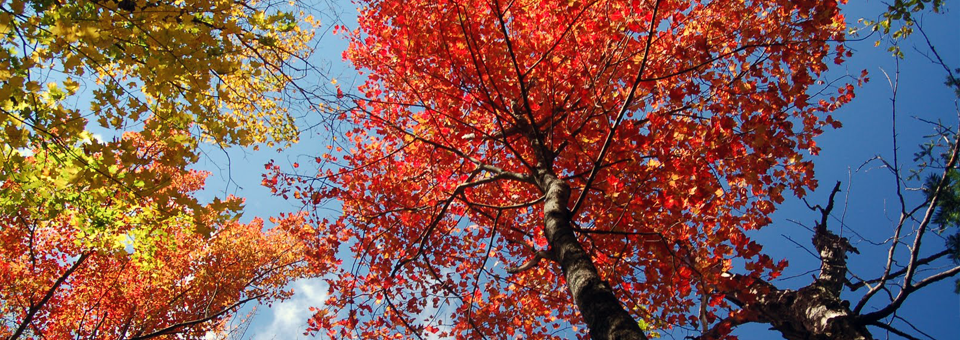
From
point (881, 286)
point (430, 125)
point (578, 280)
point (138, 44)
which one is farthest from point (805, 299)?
point (138, 44)

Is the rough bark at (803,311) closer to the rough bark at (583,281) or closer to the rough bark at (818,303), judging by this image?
the rough bark at (818,303)

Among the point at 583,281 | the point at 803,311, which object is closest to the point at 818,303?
the point at 803,311

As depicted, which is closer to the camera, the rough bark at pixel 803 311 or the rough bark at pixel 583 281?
the rough bark at pixel 583 281

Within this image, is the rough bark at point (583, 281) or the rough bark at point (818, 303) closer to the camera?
the rough bark at point (583, 281)

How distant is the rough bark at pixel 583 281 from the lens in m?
2.41

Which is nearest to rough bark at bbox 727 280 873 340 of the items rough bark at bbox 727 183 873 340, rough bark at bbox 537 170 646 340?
rough bark at bbox 727 183 873 340

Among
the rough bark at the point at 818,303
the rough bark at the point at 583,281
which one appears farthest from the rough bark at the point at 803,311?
the rough bark at the point at 583,281

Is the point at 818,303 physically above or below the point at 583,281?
above

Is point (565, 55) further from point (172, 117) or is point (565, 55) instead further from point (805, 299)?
point (172, 117)

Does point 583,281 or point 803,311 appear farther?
point 803,311

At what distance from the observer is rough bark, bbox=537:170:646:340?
7.89ft

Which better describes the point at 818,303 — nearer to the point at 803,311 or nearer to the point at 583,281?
the point at 803,311

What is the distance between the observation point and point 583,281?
9.32 ft

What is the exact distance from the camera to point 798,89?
499 cm
